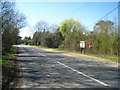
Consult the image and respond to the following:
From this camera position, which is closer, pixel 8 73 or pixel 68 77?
pixel 68 77

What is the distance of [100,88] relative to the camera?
5.50 metres

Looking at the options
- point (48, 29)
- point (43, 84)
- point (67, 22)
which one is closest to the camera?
point (43, 84)

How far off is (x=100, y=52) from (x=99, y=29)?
3.31 metres

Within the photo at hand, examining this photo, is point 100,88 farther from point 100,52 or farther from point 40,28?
point 40,28

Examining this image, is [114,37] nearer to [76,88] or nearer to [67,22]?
[76,88]

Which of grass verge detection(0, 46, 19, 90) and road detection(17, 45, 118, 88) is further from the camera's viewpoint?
grass verge detection(0, 46, 19, 90)

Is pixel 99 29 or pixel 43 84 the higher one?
pixel 99 29

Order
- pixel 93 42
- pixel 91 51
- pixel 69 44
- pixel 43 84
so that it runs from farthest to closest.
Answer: pixel 69 44
pixel 91 51
pixel 93 42
pixel 43 84

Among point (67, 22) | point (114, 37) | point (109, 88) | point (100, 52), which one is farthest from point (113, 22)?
point (67, 22)

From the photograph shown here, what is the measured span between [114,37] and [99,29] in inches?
151

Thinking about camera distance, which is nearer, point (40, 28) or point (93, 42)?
point (93, 42)

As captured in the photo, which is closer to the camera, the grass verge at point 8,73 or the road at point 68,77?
the road at point 68,77

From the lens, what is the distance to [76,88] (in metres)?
5.54

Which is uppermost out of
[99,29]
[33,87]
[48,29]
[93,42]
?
[48,29]
